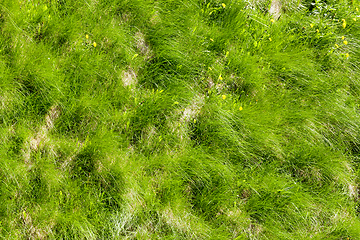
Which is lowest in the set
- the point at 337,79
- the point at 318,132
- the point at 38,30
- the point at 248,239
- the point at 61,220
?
the point at 61,220

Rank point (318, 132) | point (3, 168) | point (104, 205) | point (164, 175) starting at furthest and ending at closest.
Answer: point (318, 132) → point (164, 175) → point (104, 205) → point (3, 168)

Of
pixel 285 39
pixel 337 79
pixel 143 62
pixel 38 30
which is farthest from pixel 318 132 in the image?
pixel 38 30

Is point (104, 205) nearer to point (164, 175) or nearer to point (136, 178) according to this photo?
point (136, 178)

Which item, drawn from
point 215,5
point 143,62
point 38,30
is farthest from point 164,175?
point 215,5

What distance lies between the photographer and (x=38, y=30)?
321 centimetres

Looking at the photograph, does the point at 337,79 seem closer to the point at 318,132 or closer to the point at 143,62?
the point at 318,132

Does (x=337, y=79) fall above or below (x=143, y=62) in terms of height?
above

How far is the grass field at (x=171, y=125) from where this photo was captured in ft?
9.47

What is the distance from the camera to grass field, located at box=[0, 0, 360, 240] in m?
2.89

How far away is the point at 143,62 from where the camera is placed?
3.58 m

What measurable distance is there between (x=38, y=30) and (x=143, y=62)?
1.10 m

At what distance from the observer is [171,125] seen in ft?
11.1

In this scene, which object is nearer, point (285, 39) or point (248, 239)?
point (248, 239)

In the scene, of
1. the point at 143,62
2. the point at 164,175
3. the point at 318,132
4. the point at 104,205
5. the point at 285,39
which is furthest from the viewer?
the point at 285,39
